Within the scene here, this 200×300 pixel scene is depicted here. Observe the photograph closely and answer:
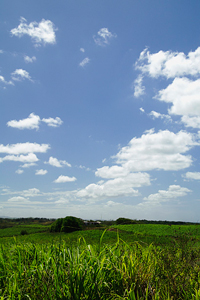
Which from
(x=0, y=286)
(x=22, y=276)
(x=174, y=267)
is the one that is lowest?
(x=0, y=286)

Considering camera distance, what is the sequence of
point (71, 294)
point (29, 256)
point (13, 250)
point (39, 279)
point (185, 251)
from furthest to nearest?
point (13, 250) → point (29, 256) → point (185, 251) → point (39, 279) → point (71, 294)

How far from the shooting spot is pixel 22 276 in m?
3.16


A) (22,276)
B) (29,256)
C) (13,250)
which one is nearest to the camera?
(22,276)

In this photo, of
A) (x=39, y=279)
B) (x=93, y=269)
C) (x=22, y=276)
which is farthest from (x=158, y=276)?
(x=22, y=276)

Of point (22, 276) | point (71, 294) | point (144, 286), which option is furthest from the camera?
point (22, 276)

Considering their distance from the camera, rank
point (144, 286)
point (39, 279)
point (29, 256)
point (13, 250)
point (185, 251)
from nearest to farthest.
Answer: point (144, 286), point (39, 279), point (185, 251), point (29, 256), point (13, 250)

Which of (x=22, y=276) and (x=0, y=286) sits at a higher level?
(x=22, y=276)

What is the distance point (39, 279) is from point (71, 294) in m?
0.67

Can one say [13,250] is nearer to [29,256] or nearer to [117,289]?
[29,256]

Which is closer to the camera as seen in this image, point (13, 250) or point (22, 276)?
point (22, 276)

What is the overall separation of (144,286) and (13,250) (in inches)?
119

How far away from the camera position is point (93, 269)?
9.18 feet

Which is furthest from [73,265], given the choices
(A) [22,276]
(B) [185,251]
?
(B) [185,251]

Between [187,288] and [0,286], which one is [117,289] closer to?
[187,288]
